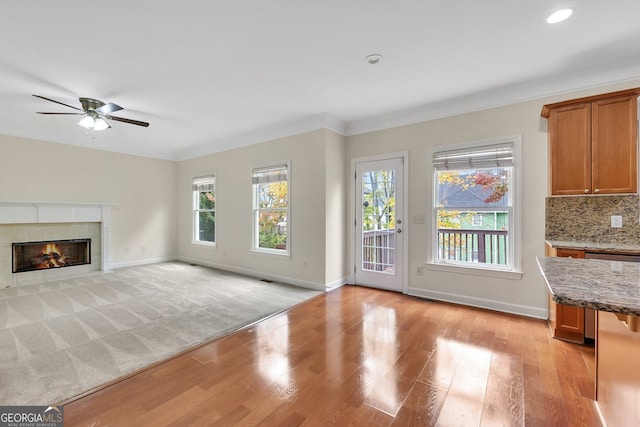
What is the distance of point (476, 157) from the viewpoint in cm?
350

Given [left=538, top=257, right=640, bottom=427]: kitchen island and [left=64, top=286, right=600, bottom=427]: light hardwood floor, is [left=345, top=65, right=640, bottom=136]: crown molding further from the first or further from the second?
[left=64, top=286, right=600, bottom=427]: light hardwood floor

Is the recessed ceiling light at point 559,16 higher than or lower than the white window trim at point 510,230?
higher

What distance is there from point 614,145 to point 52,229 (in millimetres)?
8262

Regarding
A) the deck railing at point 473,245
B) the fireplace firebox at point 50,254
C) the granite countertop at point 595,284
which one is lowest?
the fireplace firebox at point 50,254

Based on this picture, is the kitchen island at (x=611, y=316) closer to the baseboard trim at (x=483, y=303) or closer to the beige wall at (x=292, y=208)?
the baseboard trim at (x=483, y=303)

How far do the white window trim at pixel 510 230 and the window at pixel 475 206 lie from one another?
0.08 ft

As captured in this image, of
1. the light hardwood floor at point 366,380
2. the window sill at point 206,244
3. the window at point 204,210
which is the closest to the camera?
the light hardwood floor at point 366,380

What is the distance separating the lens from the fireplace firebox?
4.84m

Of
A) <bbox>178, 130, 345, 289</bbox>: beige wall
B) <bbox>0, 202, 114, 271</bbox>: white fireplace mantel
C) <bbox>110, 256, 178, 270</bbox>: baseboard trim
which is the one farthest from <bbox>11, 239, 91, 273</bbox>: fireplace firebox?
<bbox>178, 130, 345, 289</bbox>: beige wall

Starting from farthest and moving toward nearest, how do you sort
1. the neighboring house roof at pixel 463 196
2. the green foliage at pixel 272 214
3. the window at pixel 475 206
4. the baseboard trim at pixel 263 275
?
the green foliage at pixel 272 214, the baseboard trim at pixel 263 275, the neighboring house roof at pixel 463 196, the window at pixel 475 206

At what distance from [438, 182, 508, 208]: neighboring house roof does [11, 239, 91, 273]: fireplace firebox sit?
6629 mm

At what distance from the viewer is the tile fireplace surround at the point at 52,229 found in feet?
15.3

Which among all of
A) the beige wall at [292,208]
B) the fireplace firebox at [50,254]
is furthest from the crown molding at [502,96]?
the fireplace firebox at [50,254]

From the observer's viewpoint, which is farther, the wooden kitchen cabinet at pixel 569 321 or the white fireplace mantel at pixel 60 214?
the white fireplace mantel at pixel 60 214
